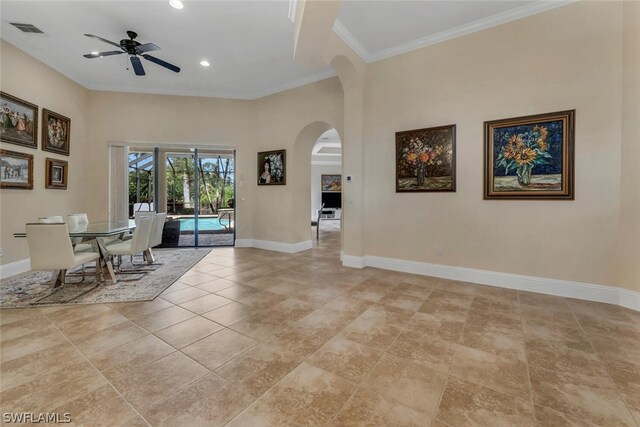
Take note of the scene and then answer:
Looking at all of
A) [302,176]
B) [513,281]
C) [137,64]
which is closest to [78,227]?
[137,64]

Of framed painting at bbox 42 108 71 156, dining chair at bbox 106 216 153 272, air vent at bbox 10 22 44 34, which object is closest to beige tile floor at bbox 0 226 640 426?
dining chair at bbox 106 216 153 272

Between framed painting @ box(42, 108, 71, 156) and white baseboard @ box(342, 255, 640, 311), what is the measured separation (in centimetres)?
546

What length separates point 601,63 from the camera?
2955 millimetres

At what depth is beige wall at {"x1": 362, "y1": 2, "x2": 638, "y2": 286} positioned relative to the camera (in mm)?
2979

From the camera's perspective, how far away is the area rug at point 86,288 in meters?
3.08

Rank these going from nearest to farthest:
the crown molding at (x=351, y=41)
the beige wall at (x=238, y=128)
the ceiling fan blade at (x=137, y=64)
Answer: the crown molding at (x=351, y=41) → the ceiling fan blade at (x=137, y=64) → the beige wall at (x=238, y=128)

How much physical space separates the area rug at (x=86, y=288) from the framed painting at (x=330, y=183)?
9387 millimetres

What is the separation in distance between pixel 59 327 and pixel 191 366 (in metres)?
1.57

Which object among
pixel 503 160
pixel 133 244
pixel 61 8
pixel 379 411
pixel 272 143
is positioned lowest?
pixel 379 411

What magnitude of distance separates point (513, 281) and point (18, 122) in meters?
7.47

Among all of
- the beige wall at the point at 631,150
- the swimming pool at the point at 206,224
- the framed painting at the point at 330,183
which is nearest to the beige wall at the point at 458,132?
the beige wall at the point at 631,150

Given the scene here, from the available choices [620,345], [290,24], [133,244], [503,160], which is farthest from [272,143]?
[620,345]

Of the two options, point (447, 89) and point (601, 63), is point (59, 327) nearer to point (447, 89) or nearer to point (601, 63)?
point (447, 89)

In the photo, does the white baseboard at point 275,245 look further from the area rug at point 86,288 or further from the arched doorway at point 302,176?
the area rug at point 86,288
